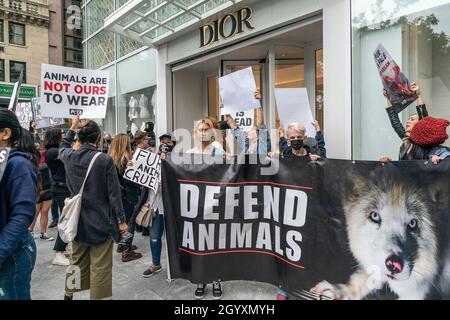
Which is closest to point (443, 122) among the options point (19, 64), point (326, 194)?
point (326, 194)

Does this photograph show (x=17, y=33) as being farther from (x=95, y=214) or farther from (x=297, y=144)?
(x=297, y=144)

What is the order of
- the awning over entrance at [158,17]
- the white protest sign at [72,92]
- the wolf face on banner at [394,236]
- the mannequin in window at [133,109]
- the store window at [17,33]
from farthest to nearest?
1. the store window at [17,33]
2. the mannequin in window at [133,109]
3. the awning over entrance at [158,17]
4. the white protest sign at [72,92]
5. the wolf face on banner at [394,236]

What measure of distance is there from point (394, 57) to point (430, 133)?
238cm

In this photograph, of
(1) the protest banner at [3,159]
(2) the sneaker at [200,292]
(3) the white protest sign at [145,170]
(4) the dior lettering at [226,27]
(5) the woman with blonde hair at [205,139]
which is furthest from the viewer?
(4) the dior lettering at [226,27]

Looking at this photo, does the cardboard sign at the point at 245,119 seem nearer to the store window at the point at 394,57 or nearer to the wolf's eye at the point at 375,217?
the store window at the point at 394,57

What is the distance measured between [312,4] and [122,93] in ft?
28.4

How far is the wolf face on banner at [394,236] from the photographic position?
2.50 m

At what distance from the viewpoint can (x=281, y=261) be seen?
3316 mm

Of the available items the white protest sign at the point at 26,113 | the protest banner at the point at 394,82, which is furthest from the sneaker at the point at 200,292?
the white protest sign at the point at 26,113

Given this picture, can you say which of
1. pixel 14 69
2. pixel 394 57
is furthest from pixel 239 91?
pixel 14 69

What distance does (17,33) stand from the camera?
33719 millimetres

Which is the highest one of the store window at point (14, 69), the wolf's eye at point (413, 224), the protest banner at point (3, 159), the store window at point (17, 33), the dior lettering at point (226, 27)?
the store window at point (17, 33)

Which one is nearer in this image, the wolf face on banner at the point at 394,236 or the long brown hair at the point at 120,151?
the wolf face on banner at the point at 394,236

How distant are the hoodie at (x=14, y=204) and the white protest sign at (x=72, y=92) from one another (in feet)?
9.73
